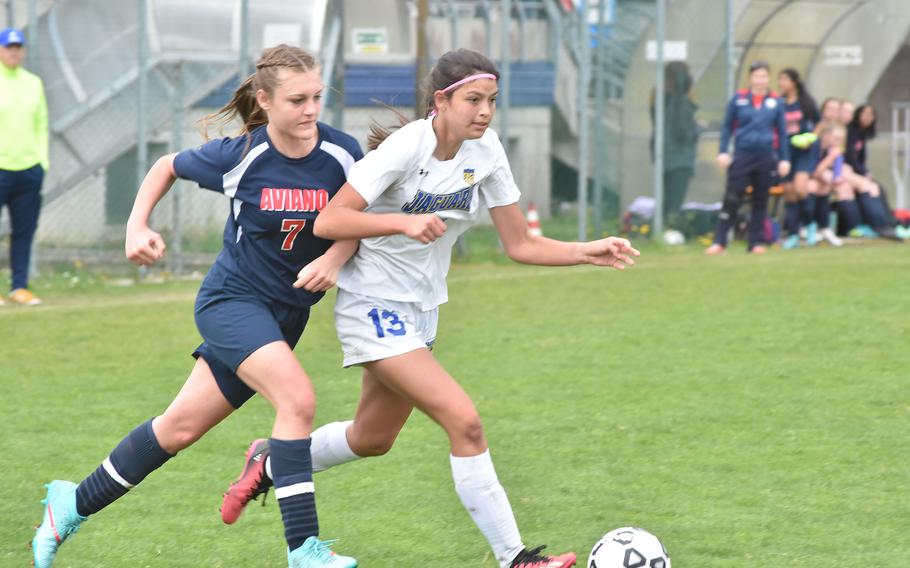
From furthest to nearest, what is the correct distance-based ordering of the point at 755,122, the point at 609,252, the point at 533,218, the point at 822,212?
1. the point at 533,218
2. the point at 822,212
3. the point at 755,122
4. the point at 609,252

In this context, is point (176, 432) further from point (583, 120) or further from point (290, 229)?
point (583, 120)

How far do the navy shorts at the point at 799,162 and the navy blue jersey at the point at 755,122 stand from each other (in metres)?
1.17

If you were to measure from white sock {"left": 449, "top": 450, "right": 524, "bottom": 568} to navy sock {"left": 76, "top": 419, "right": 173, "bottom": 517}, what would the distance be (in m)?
1.03

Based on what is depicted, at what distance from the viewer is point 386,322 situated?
462 cm

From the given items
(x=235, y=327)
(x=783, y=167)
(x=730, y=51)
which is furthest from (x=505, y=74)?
(x=235, y=327)

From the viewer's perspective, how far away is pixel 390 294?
4668 mm

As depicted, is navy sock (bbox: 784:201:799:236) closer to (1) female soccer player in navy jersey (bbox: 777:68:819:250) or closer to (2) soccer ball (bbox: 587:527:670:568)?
(1) female soccer player in navy jersey (bbox: 777:68:819:250)

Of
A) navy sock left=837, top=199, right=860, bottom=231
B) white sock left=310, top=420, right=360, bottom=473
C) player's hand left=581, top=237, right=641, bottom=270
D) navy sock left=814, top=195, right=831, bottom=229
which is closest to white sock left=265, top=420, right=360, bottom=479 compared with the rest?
white sock left=310, top=420, right=360, bottom=473

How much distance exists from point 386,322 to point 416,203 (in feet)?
1.36

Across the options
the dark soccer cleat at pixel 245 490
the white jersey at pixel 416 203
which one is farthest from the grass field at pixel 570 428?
the white jersey at pixel 416 203

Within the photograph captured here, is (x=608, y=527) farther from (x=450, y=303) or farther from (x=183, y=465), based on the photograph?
(x=450, y=303)

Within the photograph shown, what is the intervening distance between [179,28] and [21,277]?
3512mm

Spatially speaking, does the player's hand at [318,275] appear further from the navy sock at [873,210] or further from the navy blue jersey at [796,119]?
the navy sock at [873,210]

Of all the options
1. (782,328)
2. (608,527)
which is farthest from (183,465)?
(782,328)
